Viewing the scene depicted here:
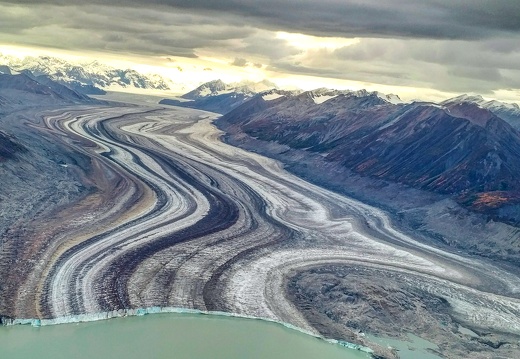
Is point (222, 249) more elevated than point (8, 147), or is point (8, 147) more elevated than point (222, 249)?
point (8, 147)

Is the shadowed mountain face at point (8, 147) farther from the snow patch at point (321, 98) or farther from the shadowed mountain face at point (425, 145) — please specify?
the snow patch at point (321, 98)

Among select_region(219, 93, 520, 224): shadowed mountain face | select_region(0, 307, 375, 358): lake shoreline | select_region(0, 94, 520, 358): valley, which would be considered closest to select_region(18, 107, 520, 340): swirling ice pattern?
select_region(0, 94, 520, 358): valley

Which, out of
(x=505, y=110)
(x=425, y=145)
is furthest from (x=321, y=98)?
(x=425, y=145)

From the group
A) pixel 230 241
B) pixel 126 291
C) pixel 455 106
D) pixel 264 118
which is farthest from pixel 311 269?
pixel 264 118

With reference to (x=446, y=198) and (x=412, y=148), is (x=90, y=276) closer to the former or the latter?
(x=446, y=198)

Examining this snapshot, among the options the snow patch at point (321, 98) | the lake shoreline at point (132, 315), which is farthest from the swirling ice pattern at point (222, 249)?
the snow patch at point (321, 98)

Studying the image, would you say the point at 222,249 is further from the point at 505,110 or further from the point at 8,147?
the point at 505,110

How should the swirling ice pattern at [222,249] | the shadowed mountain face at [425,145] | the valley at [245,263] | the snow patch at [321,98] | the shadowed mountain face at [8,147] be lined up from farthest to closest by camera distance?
the snow patch at [321,98] < the shadowed mountain face at [425,145] < the shadowed mountain face at [8,147] < the swirling ice pattern at [222,249] < the valley at [245,263]
